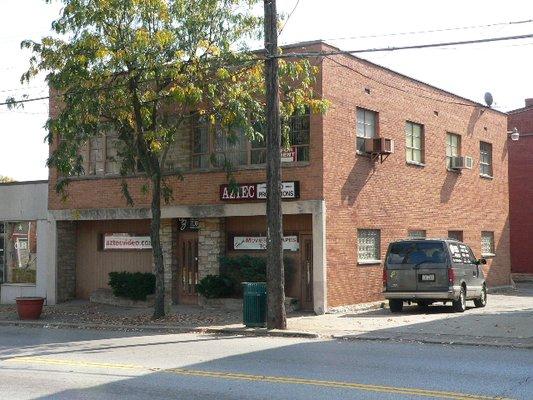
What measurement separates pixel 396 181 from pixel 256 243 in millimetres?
5198

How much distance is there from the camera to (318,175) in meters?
20.4

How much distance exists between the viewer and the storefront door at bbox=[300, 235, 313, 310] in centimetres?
2109

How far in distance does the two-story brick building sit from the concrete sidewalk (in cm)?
145

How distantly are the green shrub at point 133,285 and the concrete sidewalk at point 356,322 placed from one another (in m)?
0.72

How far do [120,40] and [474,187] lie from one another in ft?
53.9

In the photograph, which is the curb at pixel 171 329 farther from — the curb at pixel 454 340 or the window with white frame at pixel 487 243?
the window with white frame at pixel 487 243

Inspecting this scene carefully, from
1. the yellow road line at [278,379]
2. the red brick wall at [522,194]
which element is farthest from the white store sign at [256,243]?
the red brick wall at [522,194]

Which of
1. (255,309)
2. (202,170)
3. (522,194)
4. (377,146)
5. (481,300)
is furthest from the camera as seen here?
(522,194)

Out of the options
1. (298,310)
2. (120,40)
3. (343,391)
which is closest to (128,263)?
(298,310)

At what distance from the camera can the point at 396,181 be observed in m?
Answer: 24.0

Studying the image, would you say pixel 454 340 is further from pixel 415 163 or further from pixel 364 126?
pixel 415 163

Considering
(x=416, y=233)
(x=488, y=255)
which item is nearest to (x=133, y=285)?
(x=416, y=233)

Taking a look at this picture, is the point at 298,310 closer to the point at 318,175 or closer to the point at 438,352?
the point at 318,175

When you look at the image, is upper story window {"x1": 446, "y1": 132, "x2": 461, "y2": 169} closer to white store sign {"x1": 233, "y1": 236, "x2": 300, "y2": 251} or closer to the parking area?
the parking area
